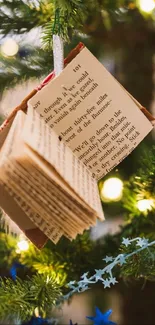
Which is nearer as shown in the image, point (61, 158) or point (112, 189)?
point (61, 158)

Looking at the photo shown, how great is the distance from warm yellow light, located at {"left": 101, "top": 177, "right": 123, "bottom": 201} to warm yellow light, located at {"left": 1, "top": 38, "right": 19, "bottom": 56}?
253 millimetres

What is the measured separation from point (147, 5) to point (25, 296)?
420 millimetres

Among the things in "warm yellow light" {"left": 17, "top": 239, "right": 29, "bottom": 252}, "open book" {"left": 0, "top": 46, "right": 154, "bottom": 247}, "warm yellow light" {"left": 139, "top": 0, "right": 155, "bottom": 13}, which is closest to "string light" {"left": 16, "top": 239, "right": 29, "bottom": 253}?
"warm yellow light" {"left": 17, "top": 239, "right": 29, "bottom": 252}

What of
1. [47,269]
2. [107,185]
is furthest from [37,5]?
[47,269]

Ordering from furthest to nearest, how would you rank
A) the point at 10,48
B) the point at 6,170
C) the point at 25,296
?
the point at 10,48 < the point at 25,296 < the point at 6,170

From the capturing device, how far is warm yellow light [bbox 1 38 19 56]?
764mm

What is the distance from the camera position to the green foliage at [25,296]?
1.82 feet

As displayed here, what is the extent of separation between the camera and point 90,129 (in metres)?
0.45

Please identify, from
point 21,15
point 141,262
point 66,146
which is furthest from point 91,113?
point 21,15

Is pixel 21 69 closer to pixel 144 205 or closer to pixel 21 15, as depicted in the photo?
pixel 21 15

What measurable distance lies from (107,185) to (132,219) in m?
0.06

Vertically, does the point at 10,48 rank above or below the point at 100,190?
above

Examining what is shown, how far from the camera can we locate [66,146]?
44 cm

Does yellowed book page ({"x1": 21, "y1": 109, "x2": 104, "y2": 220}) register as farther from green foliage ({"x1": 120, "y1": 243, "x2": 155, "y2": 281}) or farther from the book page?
green foliage ({"x1": 120, "y1": 243, "x2": 155, "y2": 281})
